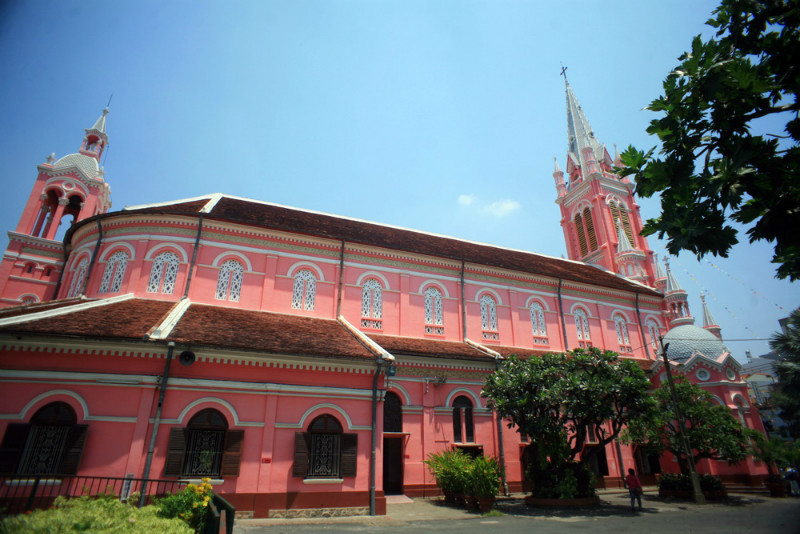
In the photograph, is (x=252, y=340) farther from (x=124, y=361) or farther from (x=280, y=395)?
(x=124, y=361)

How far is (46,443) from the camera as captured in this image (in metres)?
10.6

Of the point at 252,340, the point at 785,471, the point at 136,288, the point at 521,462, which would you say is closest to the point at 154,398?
the point at 252,340

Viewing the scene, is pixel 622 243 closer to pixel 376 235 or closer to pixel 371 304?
pixel 376 235

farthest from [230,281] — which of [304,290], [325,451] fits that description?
[325,451]

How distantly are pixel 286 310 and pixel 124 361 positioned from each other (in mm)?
6929

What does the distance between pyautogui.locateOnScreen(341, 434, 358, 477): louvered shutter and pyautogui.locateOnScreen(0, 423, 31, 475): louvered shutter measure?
8.11 m

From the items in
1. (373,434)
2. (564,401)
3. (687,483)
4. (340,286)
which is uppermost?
(340,286)

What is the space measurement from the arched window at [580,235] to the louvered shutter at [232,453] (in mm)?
30840

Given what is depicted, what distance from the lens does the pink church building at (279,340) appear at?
445 inches

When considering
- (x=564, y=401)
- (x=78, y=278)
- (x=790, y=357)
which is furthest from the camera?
(x=790, y=357)

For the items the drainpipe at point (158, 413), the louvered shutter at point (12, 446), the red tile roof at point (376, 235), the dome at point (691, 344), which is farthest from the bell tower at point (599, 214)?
the louvered shutter at point (12, 446)

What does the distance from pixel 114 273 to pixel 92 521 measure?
1391 cm

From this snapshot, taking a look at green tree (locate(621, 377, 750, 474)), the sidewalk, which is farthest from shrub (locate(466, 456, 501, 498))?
green tree (locate(621, 377, 750, 474))

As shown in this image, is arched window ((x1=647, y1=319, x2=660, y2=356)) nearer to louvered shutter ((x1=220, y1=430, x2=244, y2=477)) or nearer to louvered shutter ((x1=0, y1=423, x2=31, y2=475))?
louvered shutter ((x1=220, y1=430, x2=244, y2=477))
